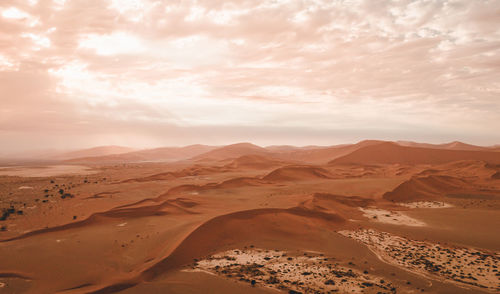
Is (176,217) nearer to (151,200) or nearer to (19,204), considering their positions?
(151,200)

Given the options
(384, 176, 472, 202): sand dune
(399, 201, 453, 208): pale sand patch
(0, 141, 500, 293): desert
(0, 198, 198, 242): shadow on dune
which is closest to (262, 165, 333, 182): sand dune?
(384, 176, 472, 202): sand dune

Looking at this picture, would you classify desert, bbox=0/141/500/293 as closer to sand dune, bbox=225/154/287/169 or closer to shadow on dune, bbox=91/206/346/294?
shadow on dune, bbox=91/206/346/294

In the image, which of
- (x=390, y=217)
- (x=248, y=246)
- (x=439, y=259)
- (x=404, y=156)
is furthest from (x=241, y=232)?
(x=404, y=156)

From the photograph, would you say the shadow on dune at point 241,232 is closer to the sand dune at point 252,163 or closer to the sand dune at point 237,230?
the sand dune at point 237,230

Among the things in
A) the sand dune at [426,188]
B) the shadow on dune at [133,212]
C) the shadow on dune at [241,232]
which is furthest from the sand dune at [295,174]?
the shadow on dune at [241,232]

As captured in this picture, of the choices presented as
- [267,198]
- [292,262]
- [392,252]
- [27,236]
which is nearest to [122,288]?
[292,262]

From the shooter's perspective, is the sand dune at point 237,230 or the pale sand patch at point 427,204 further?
the pale sand patch at point 427,204

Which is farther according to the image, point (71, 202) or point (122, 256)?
point (71, 202)
